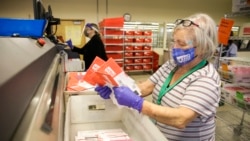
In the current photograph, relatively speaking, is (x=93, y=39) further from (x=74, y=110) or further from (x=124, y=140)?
(x=124, y=140)

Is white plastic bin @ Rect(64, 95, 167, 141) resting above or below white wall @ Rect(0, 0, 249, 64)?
below

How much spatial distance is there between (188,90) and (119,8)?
6553mm

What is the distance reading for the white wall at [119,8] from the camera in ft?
20.8

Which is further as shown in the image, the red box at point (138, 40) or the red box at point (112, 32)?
the red box at point (138, 40)

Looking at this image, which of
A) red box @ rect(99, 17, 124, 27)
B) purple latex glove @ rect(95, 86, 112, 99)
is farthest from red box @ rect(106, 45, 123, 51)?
purple latex glove @ rect(95, 86, 112, 99)

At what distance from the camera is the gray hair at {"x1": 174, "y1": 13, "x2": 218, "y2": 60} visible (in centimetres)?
115

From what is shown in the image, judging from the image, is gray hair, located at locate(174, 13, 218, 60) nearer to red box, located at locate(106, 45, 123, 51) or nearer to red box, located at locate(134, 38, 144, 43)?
red box, located at locate(106, 45, 123, 51)

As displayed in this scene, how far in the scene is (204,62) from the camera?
1.25m

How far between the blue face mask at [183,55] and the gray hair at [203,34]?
4 centimetres

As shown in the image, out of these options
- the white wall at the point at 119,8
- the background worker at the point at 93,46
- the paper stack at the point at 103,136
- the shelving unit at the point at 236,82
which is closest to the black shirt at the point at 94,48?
the background worker at the point at 93,46

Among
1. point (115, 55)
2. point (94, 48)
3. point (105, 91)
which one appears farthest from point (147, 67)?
point (105, 91)

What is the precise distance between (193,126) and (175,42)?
1.69 feet

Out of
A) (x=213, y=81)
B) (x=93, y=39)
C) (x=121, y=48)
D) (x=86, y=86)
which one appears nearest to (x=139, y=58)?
(x=121, y=48)

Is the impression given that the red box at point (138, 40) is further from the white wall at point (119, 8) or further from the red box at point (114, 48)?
the white wall at point (119, 8)
